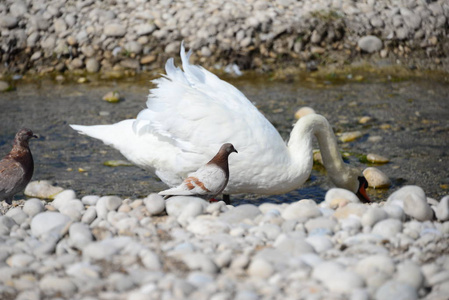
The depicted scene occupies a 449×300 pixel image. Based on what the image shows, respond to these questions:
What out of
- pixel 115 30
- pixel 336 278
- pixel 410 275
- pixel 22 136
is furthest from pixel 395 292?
pixel 115 30

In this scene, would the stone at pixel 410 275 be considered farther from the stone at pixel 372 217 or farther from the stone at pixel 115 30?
the stone at pixel 115 30

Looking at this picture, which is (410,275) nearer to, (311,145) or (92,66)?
(311,145)

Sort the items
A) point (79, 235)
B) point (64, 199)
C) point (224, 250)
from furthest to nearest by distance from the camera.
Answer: point (64, 199) < point (79, 235) < point (224, 250)

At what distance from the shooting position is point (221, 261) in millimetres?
3463

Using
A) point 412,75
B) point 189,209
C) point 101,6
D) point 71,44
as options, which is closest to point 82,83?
point 71,44

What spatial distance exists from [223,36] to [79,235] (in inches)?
247

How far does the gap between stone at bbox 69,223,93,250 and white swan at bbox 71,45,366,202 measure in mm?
1499

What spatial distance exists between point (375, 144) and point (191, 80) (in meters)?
2.43

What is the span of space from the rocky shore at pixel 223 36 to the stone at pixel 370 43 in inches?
0.6

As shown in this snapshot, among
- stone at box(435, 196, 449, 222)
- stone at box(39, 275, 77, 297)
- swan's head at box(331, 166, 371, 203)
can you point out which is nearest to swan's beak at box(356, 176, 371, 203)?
swan's head at box(331, 166, 371, 203)

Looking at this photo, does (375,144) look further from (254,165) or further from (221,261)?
(221,261)

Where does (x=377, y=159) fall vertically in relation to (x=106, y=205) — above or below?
below

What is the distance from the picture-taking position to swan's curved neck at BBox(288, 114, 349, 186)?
17.5ft

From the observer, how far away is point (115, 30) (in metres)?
9.74
